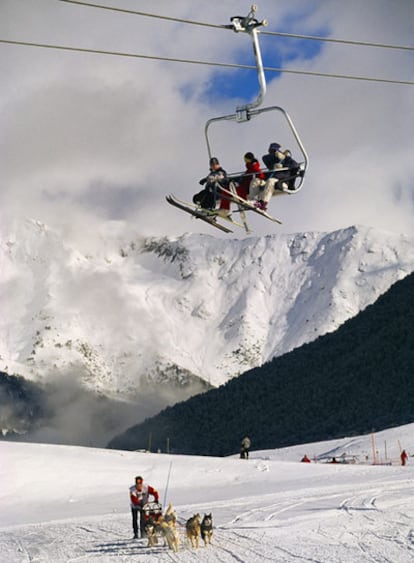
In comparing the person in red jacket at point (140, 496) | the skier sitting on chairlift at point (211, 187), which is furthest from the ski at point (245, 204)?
the person in red jacket at point (140, 496)

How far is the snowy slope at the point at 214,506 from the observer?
2355 centimetres

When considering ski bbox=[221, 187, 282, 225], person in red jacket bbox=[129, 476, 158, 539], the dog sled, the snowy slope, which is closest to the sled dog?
the snowy slope

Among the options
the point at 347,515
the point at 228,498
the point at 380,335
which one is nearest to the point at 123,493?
the point at 228,498

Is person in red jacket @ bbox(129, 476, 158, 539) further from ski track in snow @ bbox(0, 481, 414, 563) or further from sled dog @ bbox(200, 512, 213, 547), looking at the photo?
sled dog @ bbox(200, 512, 213, 547)

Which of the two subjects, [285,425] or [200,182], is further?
[285,425]

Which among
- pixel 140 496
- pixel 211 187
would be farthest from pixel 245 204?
pixel 140 496

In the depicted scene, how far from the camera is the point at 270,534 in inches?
1004

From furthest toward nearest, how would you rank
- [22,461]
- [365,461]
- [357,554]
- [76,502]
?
[365,461] → [22,461] → [76,502] → [357,554]

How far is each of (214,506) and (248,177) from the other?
11119mm

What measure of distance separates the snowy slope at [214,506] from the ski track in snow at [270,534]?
0.10 feet

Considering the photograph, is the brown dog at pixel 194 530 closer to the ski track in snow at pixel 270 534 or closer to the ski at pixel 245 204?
the ski track in snow at pixel 270 534

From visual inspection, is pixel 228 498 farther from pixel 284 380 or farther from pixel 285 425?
pixel 284 380

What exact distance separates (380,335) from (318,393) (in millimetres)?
13740

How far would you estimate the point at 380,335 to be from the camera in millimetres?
146875
